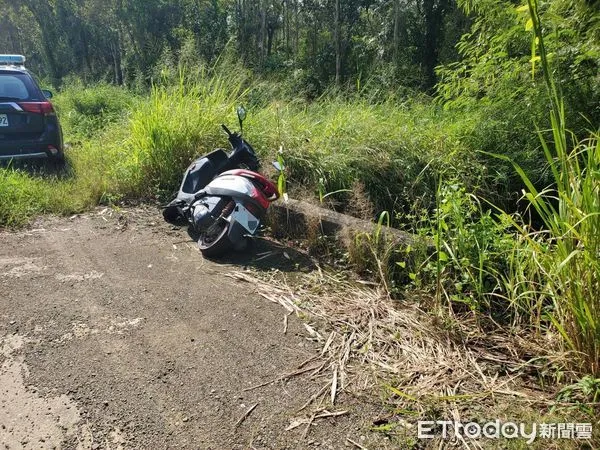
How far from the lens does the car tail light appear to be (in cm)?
595

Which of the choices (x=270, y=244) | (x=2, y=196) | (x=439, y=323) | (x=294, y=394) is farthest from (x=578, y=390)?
(x=2, y=196)

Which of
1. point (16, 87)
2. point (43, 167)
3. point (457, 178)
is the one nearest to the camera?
point (457, 178)

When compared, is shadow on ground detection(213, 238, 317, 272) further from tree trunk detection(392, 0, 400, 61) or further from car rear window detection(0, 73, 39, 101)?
tree trunk detection(392, 0, 400, 61)

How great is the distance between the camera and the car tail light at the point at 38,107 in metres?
5.95

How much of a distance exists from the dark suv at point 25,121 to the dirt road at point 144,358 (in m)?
2.63

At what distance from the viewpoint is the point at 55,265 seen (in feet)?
12.0

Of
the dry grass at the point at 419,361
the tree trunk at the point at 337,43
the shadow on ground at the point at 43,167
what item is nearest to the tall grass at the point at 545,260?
the dry grass at the point at 419,361

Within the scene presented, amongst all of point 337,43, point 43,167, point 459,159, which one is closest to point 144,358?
point 459,159

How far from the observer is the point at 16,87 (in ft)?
20.3

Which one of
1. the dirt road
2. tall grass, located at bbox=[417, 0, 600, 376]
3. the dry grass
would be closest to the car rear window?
the dirt road

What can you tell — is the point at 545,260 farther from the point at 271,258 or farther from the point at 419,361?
the point at 271,258

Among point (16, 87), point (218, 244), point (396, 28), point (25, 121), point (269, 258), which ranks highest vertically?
point (396, 28)

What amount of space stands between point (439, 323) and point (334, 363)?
653 mm

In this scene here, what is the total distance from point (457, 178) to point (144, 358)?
2.95m
